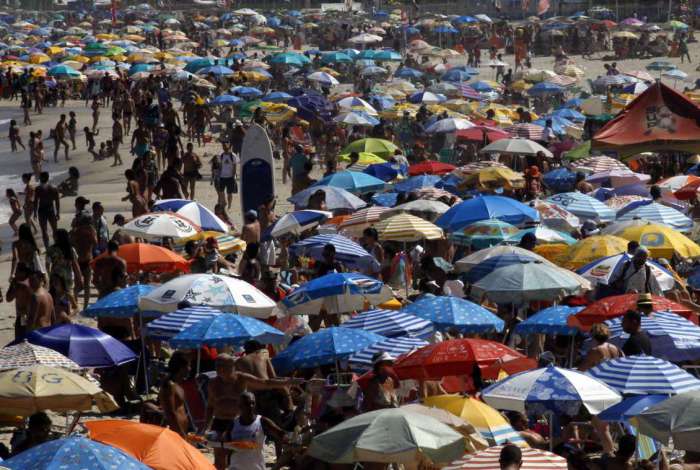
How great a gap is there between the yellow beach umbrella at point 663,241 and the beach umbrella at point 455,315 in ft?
10.1

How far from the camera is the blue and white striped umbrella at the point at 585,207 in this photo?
1719cm

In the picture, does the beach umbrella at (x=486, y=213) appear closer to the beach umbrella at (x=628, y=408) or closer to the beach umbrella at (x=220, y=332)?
the beach umbrella at (x=220, y=332)

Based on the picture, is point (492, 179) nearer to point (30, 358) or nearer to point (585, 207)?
point (585, 207)

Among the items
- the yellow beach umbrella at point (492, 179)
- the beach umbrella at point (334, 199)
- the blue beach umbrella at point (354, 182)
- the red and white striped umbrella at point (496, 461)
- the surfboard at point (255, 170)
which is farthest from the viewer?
the yellow beach umbrella at point (492, 179)

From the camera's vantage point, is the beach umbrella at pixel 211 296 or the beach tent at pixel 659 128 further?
the beach tent at pixel 659 128

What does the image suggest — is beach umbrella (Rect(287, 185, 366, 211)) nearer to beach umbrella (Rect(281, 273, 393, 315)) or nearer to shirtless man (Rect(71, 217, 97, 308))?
shirtless man (Rect(71, 217, 97, 308))

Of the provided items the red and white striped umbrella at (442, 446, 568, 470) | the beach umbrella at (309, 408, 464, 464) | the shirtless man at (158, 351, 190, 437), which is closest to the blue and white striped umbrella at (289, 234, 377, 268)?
the shirtless man at (158, 351, 190, 437)

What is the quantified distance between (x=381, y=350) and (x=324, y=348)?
1.36ft

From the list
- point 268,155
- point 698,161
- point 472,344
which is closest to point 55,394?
point 472,344

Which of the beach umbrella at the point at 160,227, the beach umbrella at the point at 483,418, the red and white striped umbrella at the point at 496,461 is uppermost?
the red and white striped umbrella at the point at 496,461

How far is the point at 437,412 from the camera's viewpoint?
8.51m

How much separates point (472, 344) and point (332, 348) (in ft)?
3.36

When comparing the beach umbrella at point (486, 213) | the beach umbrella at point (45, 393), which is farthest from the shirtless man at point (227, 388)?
the beach umbrella at point (486, 213)

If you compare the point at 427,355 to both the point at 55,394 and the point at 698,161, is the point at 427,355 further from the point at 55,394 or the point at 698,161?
the point at 698,161
